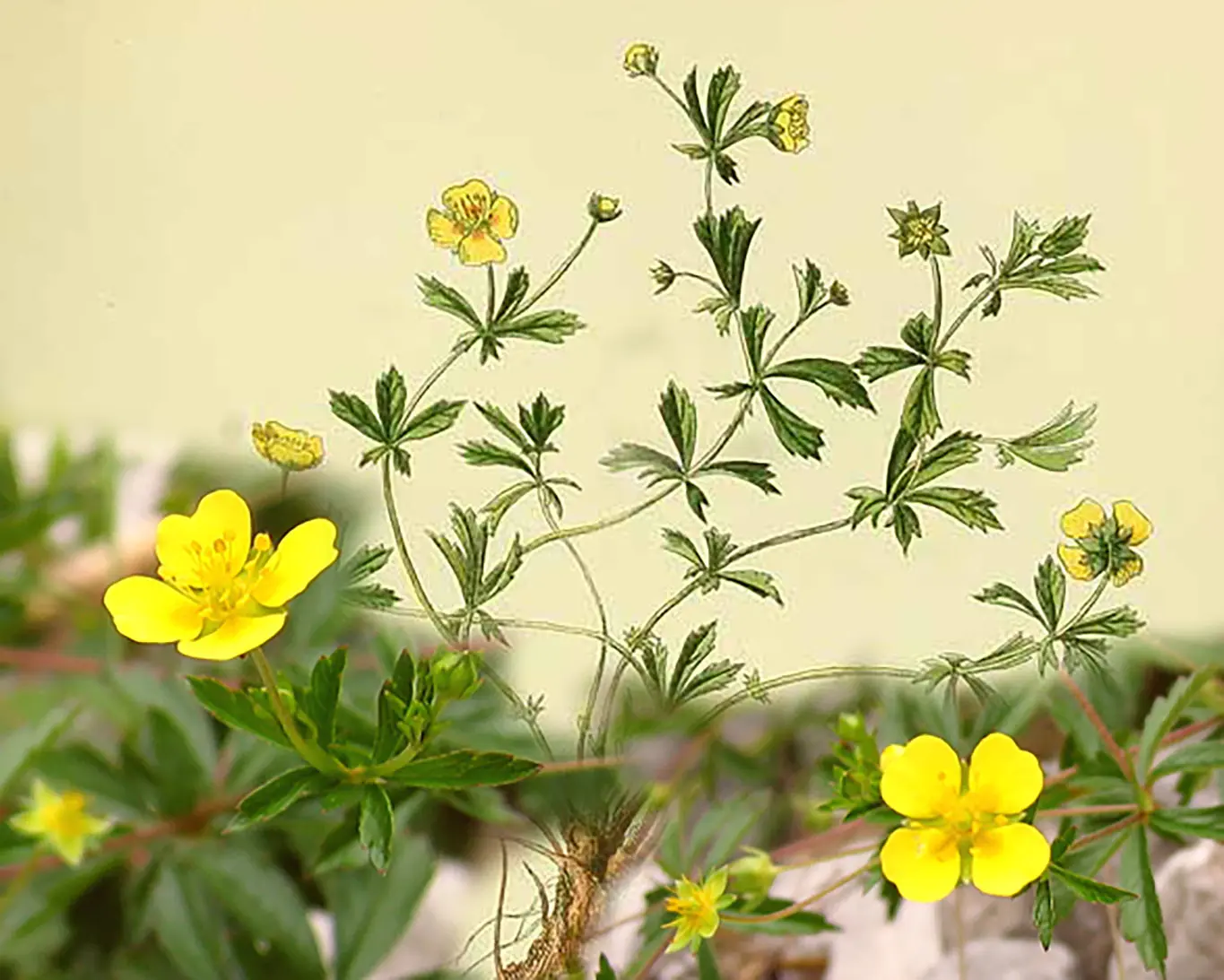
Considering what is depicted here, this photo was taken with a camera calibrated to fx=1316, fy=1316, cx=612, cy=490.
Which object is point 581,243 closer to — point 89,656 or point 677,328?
point 677,328

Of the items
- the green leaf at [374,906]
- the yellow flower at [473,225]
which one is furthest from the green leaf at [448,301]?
the green leaf at [374,906]

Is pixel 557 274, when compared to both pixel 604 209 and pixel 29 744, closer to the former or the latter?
pixel 604 209

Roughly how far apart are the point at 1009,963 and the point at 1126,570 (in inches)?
13.8

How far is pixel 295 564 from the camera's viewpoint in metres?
0.35

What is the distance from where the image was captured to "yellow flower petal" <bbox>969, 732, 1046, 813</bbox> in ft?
1.15

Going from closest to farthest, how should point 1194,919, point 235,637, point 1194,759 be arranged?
point 235,637, point 1194,759, point 1194,919

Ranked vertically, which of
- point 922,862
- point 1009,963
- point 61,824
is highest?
point 922,862

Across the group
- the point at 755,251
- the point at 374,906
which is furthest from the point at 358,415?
the point at 374,906

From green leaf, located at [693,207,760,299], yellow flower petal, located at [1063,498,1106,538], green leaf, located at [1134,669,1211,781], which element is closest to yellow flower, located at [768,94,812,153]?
green leaf, located at [693,207,760,299]

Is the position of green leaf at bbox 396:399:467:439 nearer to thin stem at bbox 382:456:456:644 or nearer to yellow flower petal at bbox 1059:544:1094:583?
thin stem at bbox 382:456:456:644

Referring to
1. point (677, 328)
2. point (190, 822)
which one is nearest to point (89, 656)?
point (190, 822)

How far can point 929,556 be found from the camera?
16.4 inches

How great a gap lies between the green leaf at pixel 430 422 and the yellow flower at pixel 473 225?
4 cm

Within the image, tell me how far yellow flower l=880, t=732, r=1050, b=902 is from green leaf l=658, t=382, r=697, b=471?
0.10 m
